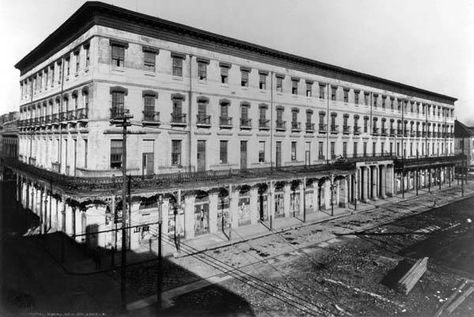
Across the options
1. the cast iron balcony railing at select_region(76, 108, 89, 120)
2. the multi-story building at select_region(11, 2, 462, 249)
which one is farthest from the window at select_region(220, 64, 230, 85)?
the cast iron balcony railing at select_region(76, 108, 89, 120)

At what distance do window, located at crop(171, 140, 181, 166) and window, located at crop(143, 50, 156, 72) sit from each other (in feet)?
18.7

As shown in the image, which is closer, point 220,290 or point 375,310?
point 375,310

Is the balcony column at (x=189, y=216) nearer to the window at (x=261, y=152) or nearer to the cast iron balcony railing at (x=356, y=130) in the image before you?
the window at (x=261, y=152)

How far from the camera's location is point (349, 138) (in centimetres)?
4178

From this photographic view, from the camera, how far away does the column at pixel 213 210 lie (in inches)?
1046

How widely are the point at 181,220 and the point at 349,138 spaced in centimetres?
2609

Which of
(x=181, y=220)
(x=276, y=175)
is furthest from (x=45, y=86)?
(x=276, y=175)

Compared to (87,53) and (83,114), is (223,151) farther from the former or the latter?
(87,53)

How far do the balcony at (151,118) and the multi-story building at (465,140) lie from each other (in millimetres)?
78438

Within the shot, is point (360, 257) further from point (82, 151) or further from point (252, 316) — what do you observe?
point (82, 151)

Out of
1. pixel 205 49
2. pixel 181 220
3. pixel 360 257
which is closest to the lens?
pixel 360 257

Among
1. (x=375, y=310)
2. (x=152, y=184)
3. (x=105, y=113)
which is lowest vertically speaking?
(x=375, y=310)

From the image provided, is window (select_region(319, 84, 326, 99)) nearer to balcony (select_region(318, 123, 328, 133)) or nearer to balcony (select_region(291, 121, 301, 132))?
balcony (select_region(318, 123, 328, 133))

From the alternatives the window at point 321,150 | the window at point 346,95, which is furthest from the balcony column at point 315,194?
the window at point 346,95
